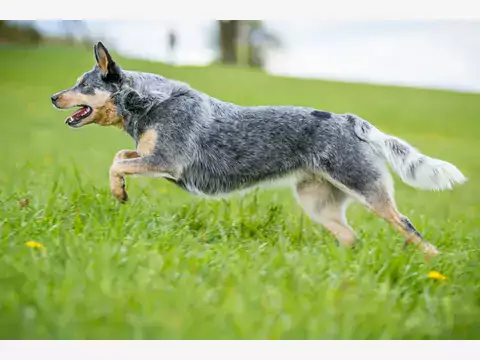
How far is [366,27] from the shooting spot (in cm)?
391

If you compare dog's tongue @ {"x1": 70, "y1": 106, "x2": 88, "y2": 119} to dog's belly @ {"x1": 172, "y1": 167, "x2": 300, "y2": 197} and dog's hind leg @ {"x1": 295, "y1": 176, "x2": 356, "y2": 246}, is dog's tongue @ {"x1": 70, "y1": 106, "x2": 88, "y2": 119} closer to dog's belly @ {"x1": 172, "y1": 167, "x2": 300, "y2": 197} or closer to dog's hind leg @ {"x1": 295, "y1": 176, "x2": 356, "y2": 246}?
dog's belly @ {"x1": 172, "y1": 167, "x2": 300, "y2": 197}

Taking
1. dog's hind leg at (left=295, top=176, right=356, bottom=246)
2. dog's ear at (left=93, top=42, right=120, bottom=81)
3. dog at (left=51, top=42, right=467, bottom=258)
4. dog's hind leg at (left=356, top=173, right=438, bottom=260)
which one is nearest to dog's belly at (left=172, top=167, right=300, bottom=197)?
dog at (left=51, top=42, right=467, bottom=258)

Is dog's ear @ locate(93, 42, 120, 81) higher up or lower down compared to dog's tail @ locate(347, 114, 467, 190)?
higher up

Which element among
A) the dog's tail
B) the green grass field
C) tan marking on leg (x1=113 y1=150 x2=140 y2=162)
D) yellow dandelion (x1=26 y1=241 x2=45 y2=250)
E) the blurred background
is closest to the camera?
the green grass field

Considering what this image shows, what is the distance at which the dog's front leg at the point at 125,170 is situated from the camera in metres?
3.60

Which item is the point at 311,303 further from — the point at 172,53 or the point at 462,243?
the point at 172,53

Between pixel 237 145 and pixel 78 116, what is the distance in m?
1.00

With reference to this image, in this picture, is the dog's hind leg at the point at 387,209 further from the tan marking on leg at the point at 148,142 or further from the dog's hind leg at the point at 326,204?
the tan marking on leg at the point at 148,142

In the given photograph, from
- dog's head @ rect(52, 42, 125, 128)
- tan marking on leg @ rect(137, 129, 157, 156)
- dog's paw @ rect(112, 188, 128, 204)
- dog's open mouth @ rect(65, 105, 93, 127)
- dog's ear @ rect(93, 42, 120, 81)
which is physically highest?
dog's ear @ rect(93, 42, 120, 81)

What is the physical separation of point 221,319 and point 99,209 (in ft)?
4.27

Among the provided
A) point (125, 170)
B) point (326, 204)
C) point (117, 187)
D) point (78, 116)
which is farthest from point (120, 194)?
point (326, 204)

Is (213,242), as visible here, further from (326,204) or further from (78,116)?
(78,116)

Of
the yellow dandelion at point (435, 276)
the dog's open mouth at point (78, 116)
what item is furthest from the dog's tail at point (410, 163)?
the dog's open mouth at point (78, 116)

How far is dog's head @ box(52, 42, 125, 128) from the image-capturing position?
366cm
